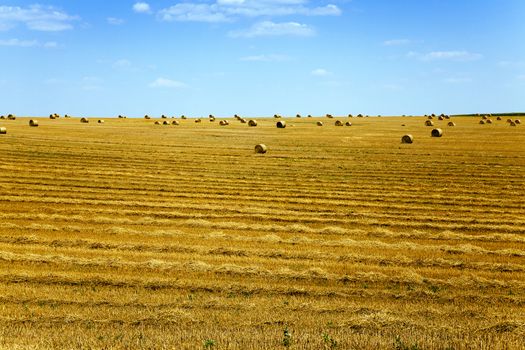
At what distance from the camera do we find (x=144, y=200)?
2145 cm

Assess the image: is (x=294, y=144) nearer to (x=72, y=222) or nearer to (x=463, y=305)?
(x=72, y=222)

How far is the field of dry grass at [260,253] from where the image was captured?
10.2 m

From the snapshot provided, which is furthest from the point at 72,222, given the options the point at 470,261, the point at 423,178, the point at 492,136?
the point at 492,136

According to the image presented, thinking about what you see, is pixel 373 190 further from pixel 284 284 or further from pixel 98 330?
pixel 98 330

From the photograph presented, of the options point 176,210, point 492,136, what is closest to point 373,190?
point 176,210

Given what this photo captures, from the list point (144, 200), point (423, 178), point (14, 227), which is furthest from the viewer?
point (423, 178)

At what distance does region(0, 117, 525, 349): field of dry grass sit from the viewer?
10.2 meters

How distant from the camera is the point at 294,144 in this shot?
38906 mm

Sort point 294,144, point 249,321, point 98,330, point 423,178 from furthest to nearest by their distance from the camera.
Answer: point 294,144 → point 423,178 → point 249,321 → point 98,330

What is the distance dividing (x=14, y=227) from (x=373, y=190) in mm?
13467

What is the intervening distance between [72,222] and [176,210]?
347 centimetres

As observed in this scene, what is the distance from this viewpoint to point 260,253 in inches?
598

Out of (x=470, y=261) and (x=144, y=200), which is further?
(x=144, y=200)

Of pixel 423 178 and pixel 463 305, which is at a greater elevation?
pixel 423 178
